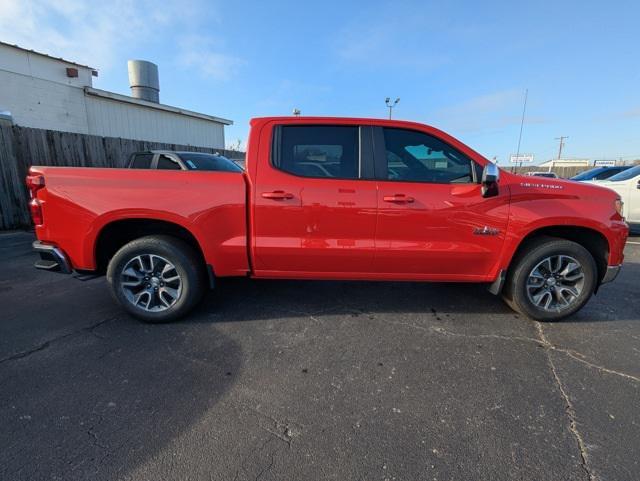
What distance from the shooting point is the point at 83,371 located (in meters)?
2.54

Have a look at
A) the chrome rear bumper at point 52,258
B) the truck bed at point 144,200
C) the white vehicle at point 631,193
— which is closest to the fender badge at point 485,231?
the truck bed at point 144,200

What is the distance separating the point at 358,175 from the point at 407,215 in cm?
60

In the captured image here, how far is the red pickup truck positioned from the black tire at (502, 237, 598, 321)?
12mm

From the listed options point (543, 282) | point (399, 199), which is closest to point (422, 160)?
point (399, 199)

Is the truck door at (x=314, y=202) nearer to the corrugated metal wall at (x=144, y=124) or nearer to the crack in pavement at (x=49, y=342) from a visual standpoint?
the crack in pavement at (x=49, y=342)

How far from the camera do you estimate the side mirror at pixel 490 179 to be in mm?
2915

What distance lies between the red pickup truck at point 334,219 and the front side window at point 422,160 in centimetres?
1

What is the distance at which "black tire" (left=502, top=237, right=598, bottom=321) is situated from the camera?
3236 millimetres

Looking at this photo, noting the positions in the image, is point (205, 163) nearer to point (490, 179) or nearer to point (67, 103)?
point (490, 179)

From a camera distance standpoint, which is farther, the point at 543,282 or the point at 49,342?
the point at 543,282

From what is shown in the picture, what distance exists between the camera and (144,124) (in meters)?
14.5

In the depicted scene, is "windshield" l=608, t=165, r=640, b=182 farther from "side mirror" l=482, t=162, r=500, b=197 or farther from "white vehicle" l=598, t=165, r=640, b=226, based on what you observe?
"side mirror" l=482, t=162, r=500, b=197

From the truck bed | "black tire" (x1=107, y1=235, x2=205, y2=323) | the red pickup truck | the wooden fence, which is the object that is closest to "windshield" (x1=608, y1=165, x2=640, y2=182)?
the red pickup truck

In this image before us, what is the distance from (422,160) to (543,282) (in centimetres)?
176
